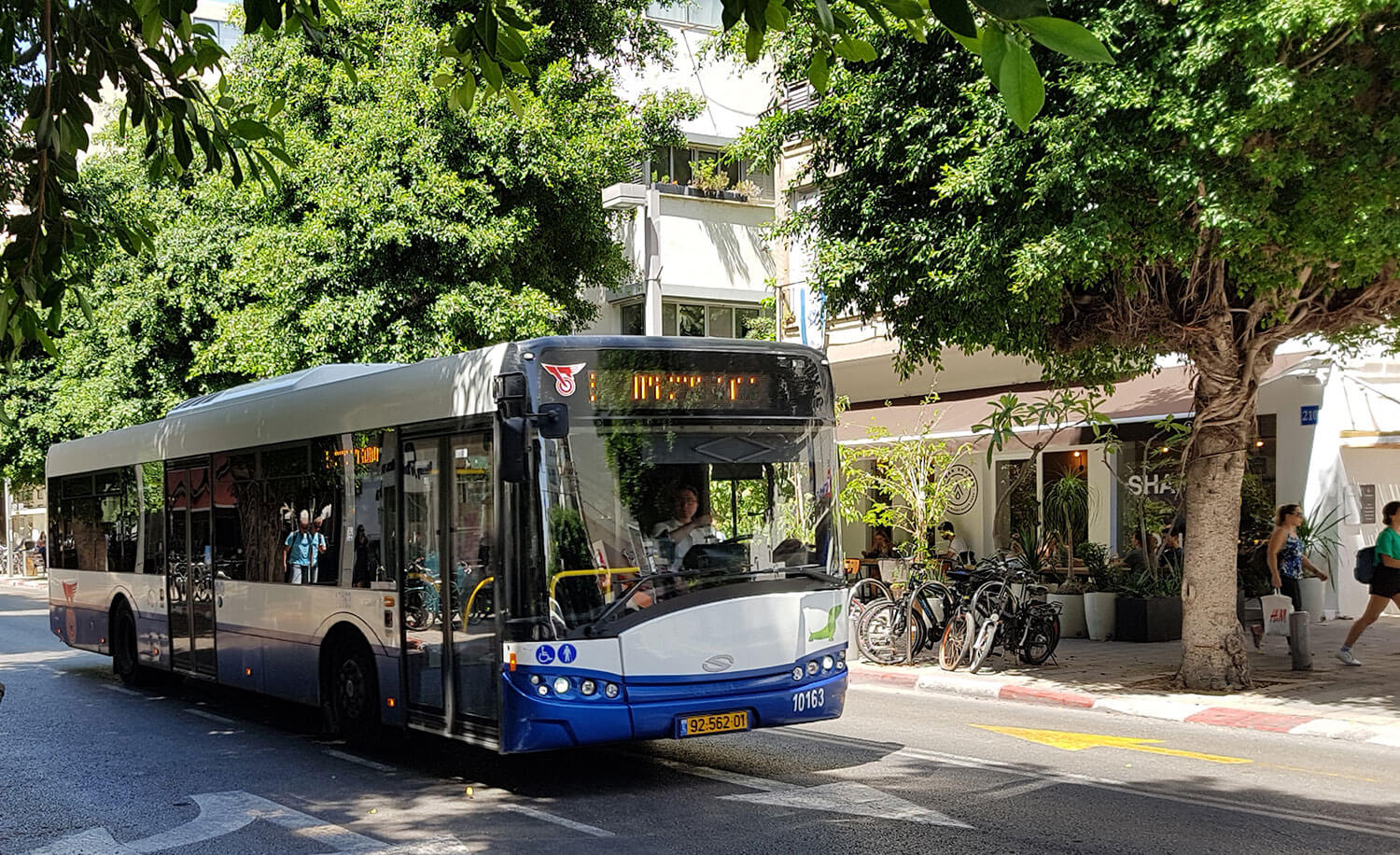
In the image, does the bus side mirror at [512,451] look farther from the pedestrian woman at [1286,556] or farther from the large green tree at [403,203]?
the large green tree at [403,203]

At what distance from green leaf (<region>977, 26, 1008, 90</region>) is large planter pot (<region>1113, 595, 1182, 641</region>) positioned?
Result: 15.9 metres

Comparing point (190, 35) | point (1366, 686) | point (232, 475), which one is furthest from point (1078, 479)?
point (190, 35)

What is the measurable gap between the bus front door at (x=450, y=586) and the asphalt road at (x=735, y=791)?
601 millimetres

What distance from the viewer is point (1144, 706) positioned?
1287 centimetres

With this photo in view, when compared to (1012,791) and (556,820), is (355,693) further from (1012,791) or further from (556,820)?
(1012,791)

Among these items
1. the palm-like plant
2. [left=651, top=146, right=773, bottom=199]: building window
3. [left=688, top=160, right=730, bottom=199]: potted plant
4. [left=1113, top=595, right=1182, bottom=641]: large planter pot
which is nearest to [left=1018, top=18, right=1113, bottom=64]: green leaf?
[left=1113, top=595, right=1182, bottom=641]: large planter pot

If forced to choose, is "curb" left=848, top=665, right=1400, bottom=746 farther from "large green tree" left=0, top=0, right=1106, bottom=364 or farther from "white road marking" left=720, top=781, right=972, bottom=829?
"large green tree" left=0, top=0, right=1106, bottom=364

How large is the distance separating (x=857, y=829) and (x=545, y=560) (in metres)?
2.56

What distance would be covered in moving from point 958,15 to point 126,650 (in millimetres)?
15467

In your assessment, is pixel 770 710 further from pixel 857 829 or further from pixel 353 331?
pixel 353 331

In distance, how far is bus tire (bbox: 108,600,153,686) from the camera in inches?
634

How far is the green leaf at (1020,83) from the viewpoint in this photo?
320 centimetres

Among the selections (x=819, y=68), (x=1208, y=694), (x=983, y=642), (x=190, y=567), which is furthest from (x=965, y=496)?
(x=819, y=68)

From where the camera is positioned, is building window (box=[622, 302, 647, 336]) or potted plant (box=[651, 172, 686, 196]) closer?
potted plant (box=[651, 172, 686, 196])
